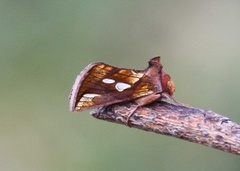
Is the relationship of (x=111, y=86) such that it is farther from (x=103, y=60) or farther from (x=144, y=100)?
(x=103, y=60)

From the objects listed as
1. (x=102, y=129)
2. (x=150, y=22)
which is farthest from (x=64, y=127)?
(x=150, y=22)

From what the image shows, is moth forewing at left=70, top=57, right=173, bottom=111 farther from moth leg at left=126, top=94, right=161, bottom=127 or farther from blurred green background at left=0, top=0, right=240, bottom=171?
blurred green background at left=0, top=0, right=240, bottom=171

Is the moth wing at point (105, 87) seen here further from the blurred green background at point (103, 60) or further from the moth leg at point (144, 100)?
the blurred green background at point (103, 60)

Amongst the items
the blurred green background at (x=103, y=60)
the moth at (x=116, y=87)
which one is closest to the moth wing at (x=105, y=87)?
the moth at (x=116, y=87)

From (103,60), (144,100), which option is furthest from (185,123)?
(103,60)


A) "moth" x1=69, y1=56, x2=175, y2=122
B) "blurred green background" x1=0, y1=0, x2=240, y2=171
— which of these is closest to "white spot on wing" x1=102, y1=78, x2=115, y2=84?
"moth" x1=69, y1=56, x2=175, y2=122

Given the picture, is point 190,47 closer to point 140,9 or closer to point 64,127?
point 140,9

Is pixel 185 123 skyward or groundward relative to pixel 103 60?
groundward
